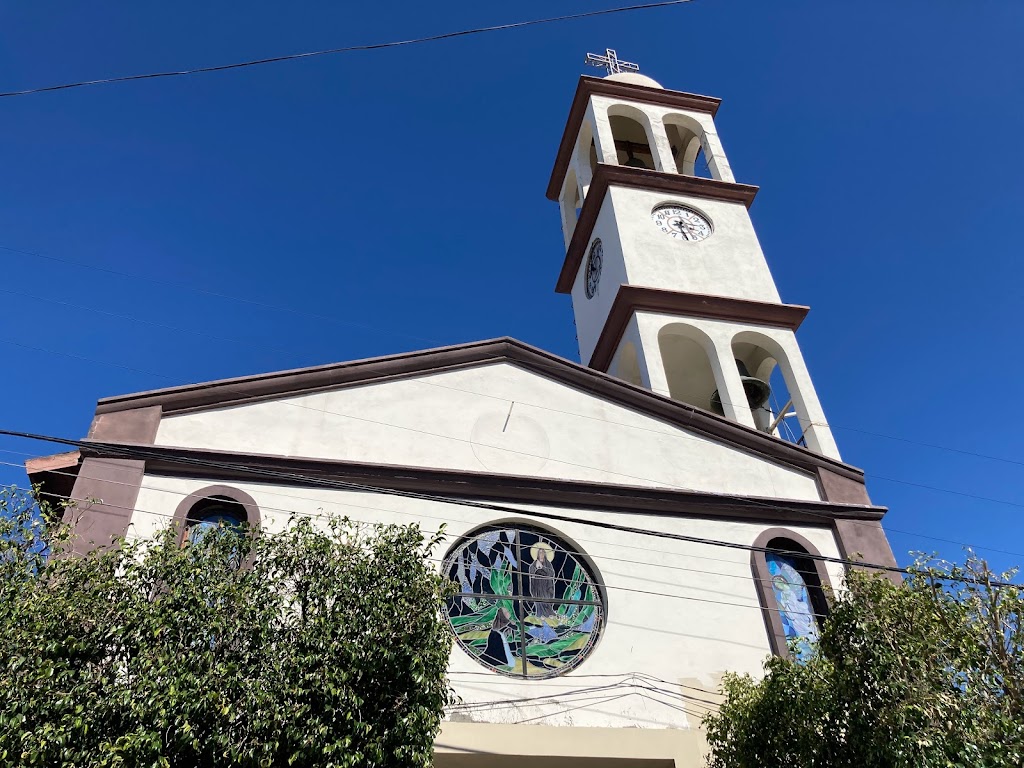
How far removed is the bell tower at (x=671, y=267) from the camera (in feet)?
63.1

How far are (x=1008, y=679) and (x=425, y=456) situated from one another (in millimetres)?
7798

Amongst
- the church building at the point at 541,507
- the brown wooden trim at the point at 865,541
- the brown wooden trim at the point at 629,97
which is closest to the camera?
the church building at the point at 541,507

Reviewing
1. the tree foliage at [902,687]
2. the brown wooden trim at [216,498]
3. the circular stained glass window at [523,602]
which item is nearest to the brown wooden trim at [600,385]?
the brown wooden trim at [216,498]

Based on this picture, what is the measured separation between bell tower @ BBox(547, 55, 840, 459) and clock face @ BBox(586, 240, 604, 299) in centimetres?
6

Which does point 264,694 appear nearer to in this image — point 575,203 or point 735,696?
point 735,696

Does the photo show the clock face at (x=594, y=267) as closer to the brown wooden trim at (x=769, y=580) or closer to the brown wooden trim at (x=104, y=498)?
the brown wooden trim at (x=769, y=580)

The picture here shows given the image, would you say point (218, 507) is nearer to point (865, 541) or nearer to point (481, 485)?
point (481, 485)

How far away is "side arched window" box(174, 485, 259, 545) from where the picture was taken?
1152cm

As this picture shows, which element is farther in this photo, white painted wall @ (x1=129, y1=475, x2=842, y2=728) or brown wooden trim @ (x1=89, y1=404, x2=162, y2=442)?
brown wooden trim @ (x1=89, y1=404, x2=162, y2=442)

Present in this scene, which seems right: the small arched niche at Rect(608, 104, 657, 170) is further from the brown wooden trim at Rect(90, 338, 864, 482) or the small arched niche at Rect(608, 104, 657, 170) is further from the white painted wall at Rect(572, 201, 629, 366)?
the brown wooden trim at Rect(90, 338, 864, 482)

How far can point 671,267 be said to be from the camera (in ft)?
68.0

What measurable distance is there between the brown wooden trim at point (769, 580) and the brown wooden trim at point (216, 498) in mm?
7143

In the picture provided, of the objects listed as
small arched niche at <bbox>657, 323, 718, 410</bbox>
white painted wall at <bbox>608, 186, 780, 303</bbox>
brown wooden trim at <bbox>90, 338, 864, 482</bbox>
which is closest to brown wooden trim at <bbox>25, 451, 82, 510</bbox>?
brown wooden trim at <bbox>90, 338, 864, 482</bbox>

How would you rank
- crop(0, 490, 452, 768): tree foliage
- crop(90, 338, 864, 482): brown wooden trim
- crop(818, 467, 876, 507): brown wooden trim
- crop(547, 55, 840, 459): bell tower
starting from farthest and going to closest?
crop(547, 55, 840, 459): bell tower, crop(818, 467, 876, 507): brown wooden trim, crop(90, 338, 864, 482): brown wooden trim, crop(0, 490, 452, 768): tree foliage
